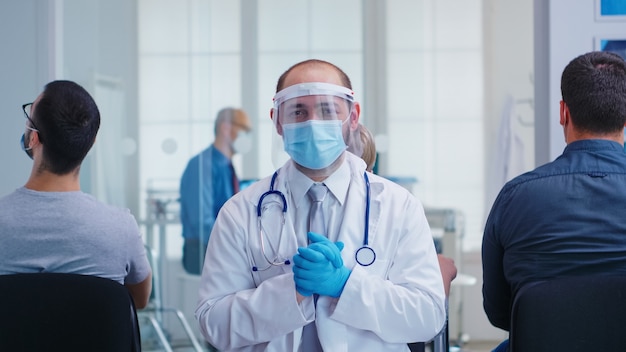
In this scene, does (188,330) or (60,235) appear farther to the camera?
(188,330)

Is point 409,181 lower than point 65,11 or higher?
lower

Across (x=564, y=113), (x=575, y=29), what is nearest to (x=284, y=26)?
(x=575, y=29)

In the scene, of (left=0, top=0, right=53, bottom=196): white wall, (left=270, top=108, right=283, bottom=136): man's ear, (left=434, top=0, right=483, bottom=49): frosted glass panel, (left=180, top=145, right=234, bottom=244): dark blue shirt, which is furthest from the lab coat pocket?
(left=434, top=0, right=483, bottom=49): frosted glass panel

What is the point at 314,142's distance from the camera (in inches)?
65.1

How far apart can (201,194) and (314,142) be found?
8.10 feet

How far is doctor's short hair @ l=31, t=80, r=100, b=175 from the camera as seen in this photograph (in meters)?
1.91

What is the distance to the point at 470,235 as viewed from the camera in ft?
15.1

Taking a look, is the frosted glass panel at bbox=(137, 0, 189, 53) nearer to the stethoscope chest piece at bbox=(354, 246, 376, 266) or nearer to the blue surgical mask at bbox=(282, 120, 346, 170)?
the blue surgical mask at bbox=(282, 120, 346, 170)

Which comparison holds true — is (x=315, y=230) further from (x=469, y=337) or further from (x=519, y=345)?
(x=469, y=337)

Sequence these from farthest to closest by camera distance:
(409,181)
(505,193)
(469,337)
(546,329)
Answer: (469,337) < (409,181) < (505,193) < (546,329)

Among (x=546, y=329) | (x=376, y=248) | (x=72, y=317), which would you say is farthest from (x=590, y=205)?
(x=72, y=317)

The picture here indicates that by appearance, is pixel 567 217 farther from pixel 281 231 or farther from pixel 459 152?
pixel 459 152

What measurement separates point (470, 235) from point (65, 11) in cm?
273

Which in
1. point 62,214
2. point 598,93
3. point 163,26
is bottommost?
point 62,214
